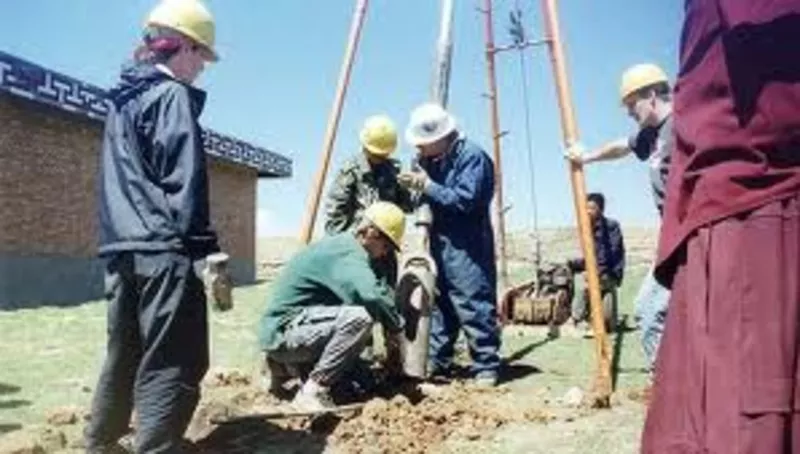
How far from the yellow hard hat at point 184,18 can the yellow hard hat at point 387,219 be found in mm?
1853

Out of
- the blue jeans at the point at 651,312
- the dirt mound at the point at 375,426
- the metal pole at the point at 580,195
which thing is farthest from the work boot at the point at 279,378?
the blue jeans at the point at 651,312

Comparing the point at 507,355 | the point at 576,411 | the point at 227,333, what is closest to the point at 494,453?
the point at 576,411

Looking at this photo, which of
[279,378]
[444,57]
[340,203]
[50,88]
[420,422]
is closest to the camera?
[420,422]

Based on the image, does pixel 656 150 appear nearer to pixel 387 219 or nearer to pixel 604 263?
pixel 387 219

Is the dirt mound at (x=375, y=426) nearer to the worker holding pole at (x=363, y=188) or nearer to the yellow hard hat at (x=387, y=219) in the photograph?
the yellow hard hat at (x=387, y=219)

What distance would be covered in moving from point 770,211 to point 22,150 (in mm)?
20424

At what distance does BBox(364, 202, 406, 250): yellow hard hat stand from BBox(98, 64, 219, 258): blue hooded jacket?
1.70 m

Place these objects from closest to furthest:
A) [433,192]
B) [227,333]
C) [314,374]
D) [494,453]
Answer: [494,453] → [314,374] → [433,192] → [227,333]

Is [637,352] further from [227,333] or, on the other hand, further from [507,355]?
[227,333]

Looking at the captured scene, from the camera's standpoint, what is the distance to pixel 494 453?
5152 millimetres

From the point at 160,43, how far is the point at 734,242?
3042mm

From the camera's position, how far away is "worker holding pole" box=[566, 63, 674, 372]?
5770 mm

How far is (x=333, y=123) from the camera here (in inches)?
304

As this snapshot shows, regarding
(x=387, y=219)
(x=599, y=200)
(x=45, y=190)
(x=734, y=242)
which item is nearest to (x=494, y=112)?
(x=599, y=200)
